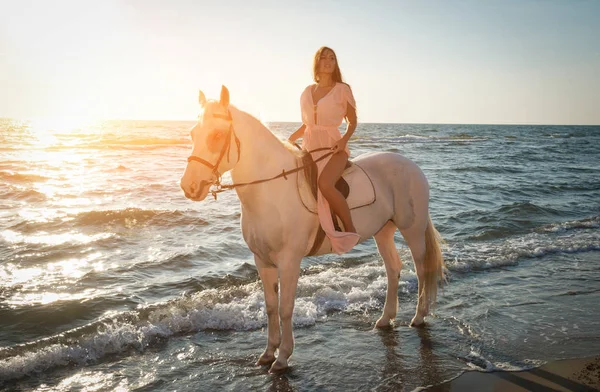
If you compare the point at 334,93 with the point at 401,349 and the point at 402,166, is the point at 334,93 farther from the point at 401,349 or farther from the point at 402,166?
the point at 401,349

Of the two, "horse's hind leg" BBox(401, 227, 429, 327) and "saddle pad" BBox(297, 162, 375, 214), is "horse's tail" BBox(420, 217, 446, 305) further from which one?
"saddle pad" BBox(297, 162, 375, 214)

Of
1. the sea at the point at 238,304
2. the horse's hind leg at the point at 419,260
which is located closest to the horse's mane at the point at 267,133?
the horse's hind leg at the point at 419,260

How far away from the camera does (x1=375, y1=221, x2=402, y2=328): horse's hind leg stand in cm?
573

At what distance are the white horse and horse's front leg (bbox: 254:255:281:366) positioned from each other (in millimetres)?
10

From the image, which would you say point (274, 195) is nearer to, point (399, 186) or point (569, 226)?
point (399, 186)

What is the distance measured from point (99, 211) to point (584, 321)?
11263mm

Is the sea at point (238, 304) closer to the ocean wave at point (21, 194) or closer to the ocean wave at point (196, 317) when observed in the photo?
the ocean wave at point (196, 317)

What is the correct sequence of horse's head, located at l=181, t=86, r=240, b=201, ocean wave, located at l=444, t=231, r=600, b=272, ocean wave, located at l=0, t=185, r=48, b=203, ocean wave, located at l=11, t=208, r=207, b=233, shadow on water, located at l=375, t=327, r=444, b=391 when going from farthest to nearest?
ocean wave, located at l=0, t=185, r=48, b=203 → ocean wave, located at l=11, t=208, r=207, b=233 → ocean wave, located at l=444, t=231, r=600, b=272 → shadow on water, located at l=375, t=327, r=444, b=391 → horse's head, located at l=181, t=86, r=240, b=201

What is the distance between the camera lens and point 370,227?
5.04m

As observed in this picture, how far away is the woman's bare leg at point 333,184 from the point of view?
444 cm

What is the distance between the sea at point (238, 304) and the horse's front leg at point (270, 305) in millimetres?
201


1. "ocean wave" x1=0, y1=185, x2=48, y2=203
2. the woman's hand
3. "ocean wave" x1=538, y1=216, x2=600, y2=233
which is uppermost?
the woman's hand

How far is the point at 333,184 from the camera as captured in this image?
14.7 feet

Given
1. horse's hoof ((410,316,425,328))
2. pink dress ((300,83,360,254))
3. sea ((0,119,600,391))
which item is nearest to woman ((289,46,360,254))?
pink dress ((300,83,360,254))
